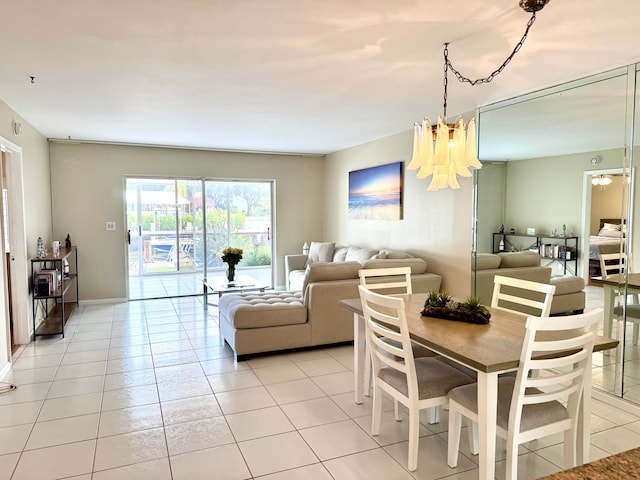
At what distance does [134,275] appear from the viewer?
281 inches

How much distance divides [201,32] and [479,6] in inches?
59.8

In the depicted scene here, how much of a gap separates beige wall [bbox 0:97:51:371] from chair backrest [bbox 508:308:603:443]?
4.01m

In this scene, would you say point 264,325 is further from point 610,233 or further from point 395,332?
point 610,233

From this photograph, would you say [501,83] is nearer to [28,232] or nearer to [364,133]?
[364,133]

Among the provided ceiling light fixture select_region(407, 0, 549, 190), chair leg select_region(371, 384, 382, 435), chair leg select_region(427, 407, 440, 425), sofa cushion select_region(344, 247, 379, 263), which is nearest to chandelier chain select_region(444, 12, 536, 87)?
ceiling light fixture select_region(407, 0, 549, 190)

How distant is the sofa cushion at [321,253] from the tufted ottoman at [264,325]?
248cm

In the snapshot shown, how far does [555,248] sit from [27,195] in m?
5.56

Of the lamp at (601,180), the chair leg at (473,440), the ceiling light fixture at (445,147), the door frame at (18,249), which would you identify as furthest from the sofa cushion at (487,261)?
the door frame at (18,249)

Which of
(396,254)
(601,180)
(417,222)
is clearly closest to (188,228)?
(396,254)

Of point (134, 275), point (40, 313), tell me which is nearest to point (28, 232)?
point (40, 313)

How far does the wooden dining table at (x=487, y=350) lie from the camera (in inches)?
72.9

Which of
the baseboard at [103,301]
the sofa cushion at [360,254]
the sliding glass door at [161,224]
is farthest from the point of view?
the sliding glass door at [161,224]

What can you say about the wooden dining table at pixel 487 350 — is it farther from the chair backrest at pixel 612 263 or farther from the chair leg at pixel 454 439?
the chair backrest at pixel 612 263

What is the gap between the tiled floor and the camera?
2.30 m
